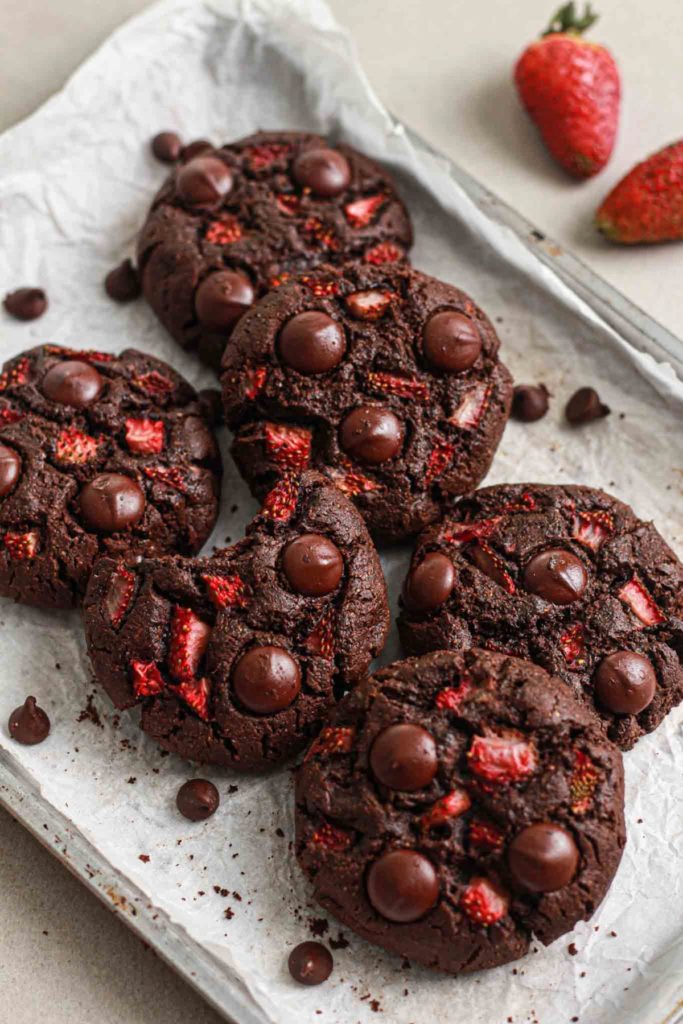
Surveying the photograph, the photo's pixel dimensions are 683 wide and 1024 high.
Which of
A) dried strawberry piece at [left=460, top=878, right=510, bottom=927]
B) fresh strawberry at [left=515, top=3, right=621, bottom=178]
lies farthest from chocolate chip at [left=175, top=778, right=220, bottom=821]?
fresh strawberry at [left=515, top=3, right=621, bottom=178]

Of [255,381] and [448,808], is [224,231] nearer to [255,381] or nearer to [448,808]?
[255,381]

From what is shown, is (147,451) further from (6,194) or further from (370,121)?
(370,121)

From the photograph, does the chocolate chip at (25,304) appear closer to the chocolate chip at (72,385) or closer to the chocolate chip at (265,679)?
the chocolate chip at (72,385)

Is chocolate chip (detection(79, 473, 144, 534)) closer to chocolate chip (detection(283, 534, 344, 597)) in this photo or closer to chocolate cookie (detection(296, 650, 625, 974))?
chocolate chip (detection(283, 534, 344, 597))

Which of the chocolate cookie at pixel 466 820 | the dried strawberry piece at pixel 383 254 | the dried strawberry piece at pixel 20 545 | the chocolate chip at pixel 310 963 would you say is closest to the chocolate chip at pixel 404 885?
the chocolate cookie at pixel 466 820

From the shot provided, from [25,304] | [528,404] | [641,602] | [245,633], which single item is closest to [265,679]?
[245,633]

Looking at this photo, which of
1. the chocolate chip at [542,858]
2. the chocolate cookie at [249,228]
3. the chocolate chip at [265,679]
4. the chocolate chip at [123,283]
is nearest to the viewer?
the chocolate chip at [542,858]

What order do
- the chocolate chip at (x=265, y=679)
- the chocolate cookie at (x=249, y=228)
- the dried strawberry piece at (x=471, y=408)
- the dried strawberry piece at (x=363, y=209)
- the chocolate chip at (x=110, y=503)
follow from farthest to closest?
the dried strawberry piece at (x=363, y=209) < the chocolate cookie at (x=249, y=228) < the dried strawberry piece at (x=471, y=408) < the chocolate chip at (x=110, y=503) < the chocolate chip at (x=265, y=679)

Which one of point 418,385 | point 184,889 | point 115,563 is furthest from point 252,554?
point 184,889
